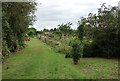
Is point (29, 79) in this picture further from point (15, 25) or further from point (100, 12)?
point (15, 25)

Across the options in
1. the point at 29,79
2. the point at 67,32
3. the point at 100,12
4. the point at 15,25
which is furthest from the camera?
the point at 67,32

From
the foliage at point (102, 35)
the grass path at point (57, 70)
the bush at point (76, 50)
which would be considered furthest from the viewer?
the foliage at point (102, 35)

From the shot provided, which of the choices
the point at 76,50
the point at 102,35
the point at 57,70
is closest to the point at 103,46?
the point at 102,35

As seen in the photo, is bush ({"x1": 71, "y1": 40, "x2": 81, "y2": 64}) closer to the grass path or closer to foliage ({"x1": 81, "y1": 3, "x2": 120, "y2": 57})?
the grass path

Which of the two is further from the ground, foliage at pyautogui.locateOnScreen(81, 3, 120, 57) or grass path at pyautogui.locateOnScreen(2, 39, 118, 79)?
foliage at pyautogui.locateOnScreen(81, 3, 120, 57)

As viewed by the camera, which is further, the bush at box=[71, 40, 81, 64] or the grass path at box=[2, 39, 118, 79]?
the bush at box=[71, 40, 81, 64]

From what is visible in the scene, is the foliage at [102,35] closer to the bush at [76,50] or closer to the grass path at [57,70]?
the grass path at [57,70]

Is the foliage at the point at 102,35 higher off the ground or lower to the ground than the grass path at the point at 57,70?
higher

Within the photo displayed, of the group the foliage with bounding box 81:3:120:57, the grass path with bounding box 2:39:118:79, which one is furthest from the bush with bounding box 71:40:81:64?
the foliage with bounding box 81:3:120:57

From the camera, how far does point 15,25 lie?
12.6m

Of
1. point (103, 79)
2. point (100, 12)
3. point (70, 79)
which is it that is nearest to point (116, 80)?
point (103, 79)

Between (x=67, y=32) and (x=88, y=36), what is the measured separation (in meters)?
14.3

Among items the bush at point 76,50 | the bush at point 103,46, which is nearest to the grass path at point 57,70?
the bush at point 76,50

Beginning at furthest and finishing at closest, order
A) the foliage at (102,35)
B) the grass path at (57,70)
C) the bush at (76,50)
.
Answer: the foliage at (102,35), the bush at (76,50), the grass path at (57,70)
